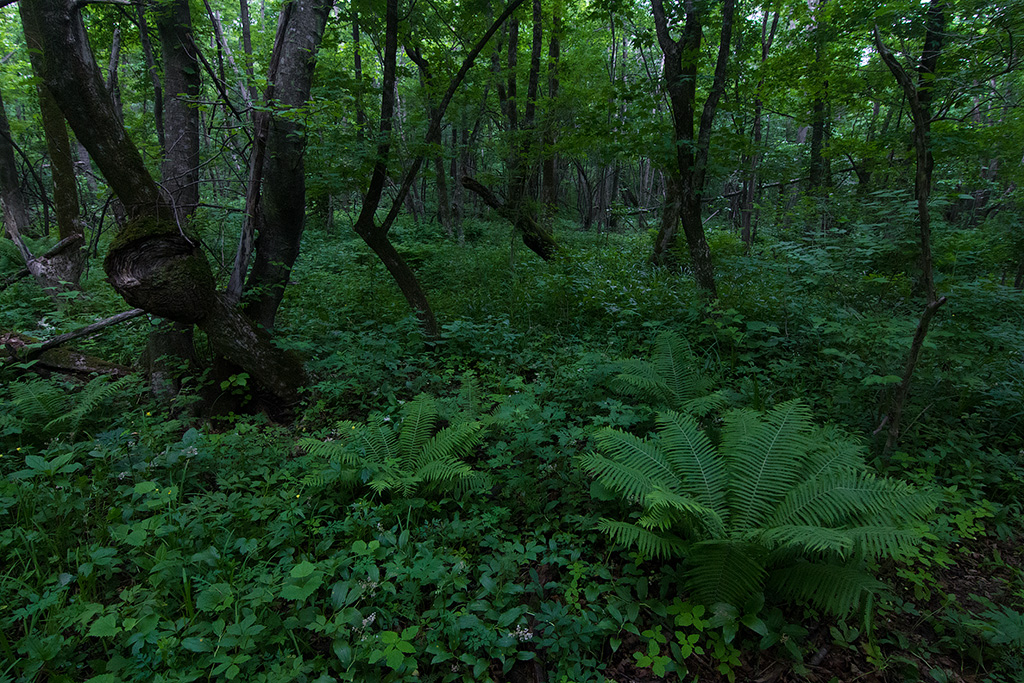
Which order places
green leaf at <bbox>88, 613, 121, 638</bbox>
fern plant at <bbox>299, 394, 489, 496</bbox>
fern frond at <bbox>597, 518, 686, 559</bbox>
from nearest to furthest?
green leaf at <bbox>88, 613, 121, 638</bbox>
fern frond at <bbox>597, 518, 686, 559</bbox>
fern plant at <bbox>299, 394, 489, 496</bbox>

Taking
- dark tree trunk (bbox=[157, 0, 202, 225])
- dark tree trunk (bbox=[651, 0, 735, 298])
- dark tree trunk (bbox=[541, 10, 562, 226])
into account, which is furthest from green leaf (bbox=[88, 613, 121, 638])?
dark tree trunk (bbox=[541, 10, 562, 226])

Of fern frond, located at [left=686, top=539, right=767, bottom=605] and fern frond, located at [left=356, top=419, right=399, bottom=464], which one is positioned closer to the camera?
fern frond, located at [left=686, top=539, right=767, bottom=605]

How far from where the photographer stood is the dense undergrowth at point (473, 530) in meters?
1.85

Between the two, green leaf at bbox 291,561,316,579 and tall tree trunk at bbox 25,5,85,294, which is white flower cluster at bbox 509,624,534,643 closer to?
green leaf at bbox 291,561,316,579

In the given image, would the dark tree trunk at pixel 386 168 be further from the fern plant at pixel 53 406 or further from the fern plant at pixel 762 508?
the fern plant at pixel 762 508

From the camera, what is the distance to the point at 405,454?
9.67 feet

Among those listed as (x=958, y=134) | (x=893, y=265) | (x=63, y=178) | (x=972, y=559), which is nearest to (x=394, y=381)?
(x=972, y=559)

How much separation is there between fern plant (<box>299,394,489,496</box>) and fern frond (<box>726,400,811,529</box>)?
1381 mm

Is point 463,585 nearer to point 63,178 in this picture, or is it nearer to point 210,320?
point 210,320

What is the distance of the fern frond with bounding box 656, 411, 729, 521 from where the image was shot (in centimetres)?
243

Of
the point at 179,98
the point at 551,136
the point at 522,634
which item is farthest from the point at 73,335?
the point at 551,136

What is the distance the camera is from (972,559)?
257cm

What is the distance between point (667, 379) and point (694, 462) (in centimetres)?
107

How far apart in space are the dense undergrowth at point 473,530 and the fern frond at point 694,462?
0.55 ft
